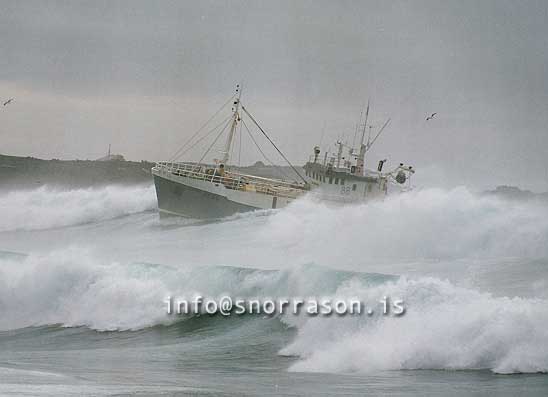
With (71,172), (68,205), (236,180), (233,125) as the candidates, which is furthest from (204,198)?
(71,172)

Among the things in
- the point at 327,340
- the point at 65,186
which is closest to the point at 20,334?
the point at 327,340

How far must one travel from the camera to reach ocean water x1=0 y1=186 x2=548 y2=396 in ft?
29.6

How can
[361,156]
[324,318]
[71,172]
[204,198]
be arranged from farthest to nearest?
1. [71,172]
2. [204,198]
3. [361,156]
4. [324,318]

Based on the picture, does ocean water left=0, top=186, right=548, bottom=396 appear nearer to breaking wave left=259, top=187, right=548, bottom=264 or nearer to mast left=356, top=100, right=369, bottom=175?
breaking wave left=259, top=187, right=548, bottom=264

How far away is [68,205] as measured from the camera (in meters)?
18.8

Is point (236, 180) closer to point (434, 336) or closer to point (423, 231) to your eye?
point (423, 231)

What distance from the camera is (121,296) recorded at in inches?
497

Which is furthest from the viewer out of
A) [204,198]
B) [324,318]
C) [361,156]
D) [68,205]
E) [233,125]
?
[68,205]

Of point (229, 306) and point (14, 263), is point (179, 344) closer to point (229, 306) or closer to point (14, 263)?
point (229, 306)

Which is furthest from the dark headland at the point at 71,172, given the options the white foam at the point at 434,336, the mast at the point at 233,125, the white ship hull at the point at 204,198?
the white foam at the point at 434,336

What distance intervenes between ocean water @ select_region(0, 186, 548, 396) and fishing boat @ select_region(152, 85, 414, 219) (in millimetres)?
378

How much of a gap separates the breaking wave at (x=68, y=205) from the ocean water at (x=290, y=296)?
0.48 metres

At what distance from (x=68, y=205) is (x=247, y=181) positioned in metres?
4.98

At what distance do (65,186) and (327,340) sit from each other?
12.1 m
